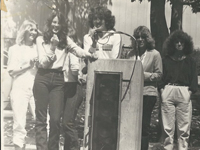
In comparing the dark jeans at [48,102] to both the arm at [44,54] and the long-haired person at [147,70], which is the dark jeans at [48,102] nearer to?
the arm at [44,54]

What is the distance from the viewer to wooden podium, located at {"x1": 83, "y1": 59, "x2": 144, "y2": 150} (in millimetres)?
3521

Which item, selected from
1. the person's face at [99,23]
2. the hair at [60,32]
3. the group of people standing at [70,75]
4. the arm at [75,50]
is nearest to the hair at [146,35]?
the group of people standing at [70,75]

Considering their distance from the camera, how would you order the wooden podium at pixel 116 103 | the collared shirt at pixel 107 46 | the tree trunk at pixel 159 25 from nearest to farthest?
1. the wooden podium at pixel 116 103
2. the collared shirt at pixel 107 46
3. the tree trunk at pixel 159 25

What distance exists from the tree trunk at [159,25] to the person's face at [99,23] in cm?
55

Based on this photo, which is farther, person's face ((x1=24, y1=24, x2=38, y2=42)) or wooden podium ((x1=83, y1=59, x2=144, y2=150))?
person's face ((x1=24, y1=24, x2=38, y2=42))

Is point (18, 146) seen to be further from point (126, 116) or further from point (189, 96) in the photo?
point (189, 96)

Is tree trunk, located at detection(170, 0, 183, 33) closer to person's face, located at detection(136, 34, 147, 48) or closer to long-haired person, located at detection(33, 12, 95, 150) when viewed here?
person's face, located at detection(136, 34, 147, 48)

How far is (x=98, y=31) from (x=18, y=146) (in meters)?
1.52

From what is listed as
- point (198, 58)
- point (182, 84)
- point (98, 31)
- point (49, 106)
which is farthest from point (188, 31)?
point (49, 106)

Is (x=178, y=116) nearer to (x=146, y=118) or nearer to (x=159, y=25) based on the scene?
(x=146, y=118)

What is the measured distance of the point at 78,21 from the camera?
13.4ft

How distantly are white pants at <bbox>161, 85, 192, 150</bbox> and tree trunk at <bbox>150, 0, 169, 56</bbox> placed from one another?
48 centimetres

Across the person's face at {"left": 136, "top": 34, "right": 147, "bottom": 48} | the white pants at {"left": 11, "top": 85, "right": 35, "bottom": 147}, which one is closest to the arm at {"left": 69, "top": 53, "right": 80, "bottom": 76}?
the white pants at {"left": 11, "top": 85, "right": 35, "bottom": 147}

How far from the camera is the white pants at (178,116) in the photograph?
13.2 feet
